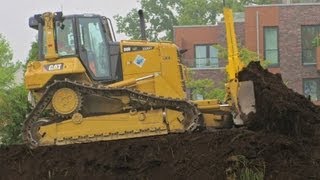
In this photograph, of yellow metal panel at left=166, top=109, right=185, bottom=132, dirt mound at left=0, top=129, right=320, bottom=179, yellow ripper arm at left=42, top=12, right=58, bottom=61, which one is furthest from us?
yellow ripper arm at left=42, top=12, right=58, bottom=61

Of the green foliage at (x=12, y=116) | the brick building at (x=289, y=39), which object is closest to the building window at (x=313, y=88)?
the brick building at (x=289, y=39)

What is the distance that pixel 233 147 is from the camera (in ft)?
39.2

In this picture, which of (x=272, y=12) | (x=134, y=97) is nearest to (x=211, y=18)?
(x=272, y=12)

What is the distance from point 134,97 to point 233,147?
2.80m

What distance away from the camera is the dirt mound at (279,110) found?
1249 centimetres

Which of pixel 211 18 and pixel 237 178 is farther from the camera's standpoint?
pixel 211 18

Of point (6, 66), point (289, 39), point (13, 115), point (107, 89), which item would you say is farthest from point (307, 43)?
point (107, 89)

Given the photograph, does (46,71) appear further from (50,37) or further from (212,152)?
(212,152)

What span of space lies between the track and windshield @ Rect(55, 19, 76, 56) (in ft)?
3.11

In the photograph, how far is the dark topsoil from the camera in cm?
1164

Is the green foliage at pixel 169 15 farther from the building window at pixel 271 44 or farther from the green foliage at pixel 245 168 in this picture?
the green foliage at pixel 245 168

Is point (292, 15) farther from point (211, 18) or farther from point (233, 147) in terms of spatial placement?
point (233, 147)

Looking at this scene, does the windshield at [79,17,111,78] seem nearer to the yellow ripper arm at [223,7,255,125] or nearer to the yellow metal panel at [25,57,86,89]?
the yellow metal panel at [25,57,86,89]

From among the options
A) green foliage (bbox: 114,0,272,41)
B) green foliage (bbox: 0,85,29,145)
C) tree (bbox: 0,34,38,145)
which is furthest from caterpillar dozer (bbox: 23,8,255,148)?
green foliage (bbox: 114,0,272,41)
